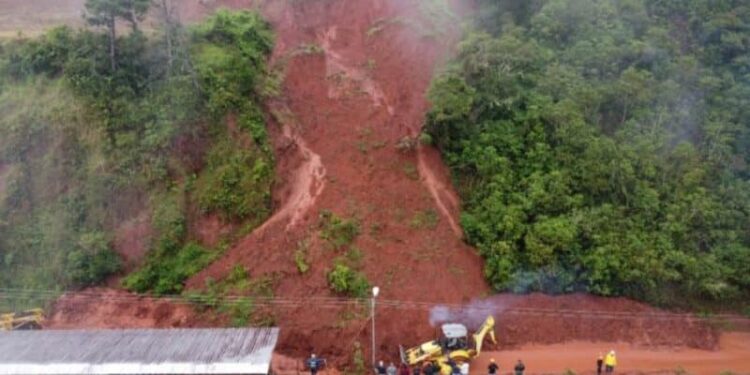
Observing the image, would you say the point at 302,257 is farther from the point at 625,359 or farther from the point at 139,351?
the point at 625,359

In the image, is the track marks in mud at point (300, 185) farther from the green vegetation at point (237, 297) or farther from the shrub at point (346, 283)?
the shrub at point (346, 283)

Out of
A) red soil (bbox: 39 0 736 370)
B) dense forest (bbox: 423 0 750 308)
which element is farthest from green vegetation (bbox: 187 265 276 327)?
dense forest (bbox: 423 0 750 308)

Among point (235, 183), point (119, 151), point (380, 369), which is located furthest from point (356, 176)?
point (119, 151)

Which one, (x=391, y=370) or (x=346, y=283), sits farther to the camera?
(x=346, y=283)

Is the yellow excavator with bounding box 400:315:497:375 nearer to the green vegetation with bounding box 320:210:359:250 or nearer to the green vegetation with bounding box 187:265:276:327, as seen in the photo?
Answer: the green vegetation with bounding box 320:210:359:250

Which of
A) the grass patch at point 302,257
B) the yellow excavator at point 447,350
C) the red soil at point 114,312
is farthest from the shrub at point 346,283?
the red soil at point 114,312
